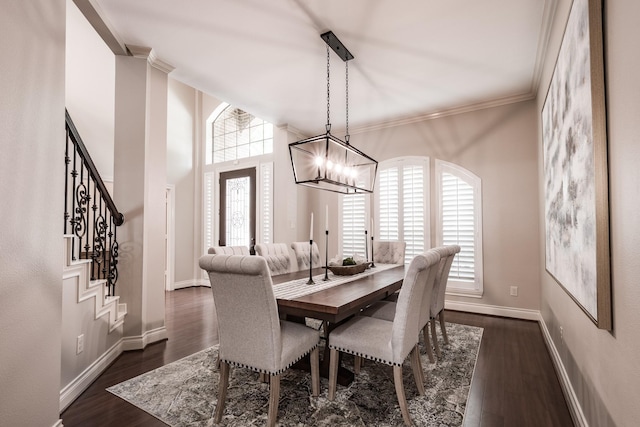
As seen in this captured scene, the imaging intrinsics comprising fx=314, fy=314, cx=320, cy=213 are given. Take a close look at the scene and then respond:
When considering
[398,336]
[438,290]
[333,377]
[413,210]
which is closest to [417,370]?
[398,336]

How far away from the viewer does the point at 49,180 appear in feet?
5.65

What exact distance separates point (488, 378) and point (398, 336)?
1.16 metres

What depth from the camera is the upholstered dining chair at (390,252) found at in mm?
4000

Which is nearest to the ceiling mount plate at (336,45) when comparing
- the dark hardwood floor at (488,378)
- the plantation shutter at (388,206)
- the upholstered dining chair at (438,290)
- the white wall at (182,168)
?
the upholstered dining chair at (438,290)

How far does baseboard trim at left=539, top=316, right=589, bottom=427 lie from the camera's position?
1.85 m

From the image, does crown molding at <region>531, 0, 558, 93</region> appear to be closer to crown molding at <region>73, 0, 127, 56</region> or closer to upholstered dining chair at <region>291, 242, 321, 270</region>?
upholstered dining chair at <region>291, 242, 321, 270</region>

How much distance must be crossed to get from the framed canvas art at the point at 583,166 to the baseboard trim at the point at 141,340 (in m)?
3.53

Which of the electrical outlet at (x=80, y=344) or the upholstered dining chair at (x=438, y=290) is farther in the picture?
the upholstered dining chair at (x=438, y=290)

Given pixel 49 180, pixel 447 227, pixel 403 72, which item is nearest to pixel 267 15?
pixel 403 72

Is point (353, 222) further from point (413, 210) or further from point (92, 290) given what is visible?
point (92, 290)

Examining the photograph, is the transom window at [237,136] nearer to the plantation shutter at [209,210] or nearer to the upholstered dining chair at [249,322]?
the plantation shutter at [209,210]

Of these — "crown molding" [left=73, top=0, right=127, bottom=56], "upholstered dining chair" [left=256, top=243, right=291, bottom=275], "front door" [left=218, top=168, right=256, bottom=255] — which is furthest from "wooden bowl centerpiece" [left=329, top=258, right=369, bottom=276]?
"front door" [left=218, top=168, right=256, bottom=255]

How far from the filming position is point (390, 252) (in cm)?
406

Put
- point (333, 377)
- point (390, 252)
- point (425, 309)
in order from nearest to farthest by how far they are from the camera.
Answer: point (333, 377) → point (425, 309) → point (390, 252)
